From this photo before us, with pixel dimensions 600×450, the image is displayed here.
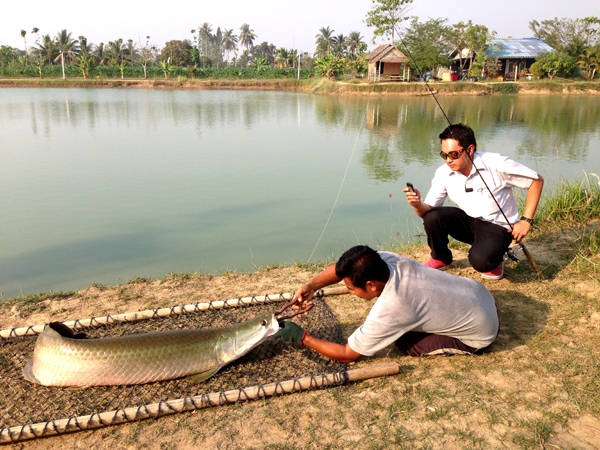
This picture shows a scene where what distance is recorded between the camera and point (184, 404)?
266 centimetres

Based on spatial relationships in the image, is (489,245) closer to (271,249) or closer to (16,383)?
(271,249)

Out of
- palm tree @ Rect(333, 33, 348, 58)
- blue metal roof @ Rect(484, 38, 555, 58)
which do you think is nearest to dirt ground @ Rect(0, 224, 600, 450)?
blue metal roof @ Rect(484, 38, 555, 58)

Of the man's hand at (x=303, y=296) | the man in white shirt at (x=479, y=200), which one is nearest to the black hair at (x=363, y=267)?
the man's hand at (x=303, y=296)

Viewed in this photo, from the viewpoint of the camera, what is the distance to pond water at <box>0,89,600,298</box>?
6242 mm

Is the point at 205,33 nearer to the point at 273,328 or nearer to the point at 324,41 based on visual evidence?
the point at 324,41

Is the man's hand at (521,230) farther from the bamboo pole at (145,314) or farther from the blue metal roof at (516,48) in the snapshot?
the blue metal roof at (516,48)

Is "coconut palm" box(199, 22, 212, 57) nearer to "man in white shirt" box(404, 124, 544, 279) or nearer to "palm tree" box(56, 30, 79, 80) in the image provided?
"palm tree" box(56, 30, 79, 80)

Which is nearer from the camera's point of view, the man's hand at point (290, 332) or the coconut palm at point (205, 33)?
the man's hand at point (290, 332)

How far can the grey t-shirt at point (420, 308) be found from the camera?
2695 millimetres

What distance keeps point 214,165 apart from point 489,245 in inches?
329

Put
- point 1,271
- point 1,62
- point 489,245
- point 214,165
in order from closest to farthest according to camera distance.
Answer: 1. point 489,245
2. point 1,271
3. point 214,165
4. point 1,62

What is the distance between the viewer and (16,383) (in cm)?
294

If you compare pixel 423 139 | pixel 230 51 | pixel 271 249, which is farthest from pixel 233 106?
pixel 230 51

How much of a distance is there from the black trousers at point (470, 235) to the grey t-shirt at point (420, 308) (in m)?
1.12
